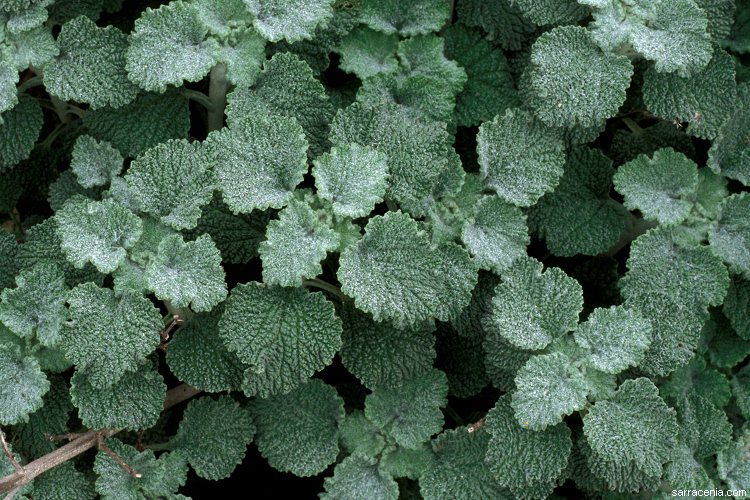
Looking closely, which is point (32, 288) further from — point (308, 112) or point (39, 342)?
point (308, 112)

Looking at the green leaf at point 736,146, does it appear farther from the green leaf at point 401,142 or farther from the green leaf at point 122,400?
the green leaf at point 122,400

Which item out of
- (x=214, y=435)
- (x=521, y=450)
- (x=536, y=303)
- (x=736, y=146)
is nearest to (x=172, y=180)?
(x=214, y=435)

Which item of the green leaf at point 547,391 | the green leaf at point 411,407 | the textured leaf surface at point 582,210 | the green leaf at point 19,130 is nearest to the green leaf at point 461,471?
the green leaf at point 411,407

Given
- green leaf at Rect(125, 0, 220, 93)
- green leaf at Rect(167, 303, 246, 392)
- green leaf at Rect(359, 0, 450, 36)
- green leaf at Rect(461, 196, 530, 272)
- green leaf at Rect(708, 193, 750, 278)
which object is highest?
green leaf at Rect(125, 0, 220, 93)

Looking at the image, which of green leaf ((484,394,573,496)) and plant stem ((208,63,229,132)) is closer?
green leaf ((484,394,573,496))

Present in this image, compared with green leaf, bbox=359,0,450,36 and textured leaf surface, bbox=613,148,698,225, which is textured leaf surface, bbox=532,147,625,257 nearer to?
Answer: textured leaf surface, bbox=613,148,698,225

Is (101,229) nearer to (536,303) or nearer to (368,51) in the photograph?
→ (368,51)

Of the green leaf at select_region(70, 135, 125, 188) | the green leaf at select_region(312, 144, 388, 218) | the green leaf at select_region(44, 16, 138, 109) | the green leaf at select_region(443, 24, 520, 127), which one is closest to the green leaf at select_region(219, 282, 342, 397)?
the green leaf at select_region(312, 144, 388, 218)
